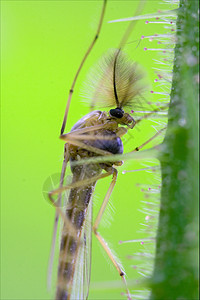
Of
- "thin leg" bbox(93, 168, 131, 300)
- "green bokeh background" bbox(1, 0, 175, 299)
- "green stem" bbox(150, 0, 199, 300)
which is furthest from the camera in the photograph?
"green bokeh background" bbox(1, 0, 175, 299)

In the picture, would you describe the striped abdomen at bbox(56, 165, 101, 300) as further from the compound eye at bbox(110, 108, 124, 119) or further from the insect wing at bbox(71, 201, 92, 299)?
the compound eye at bbox(110, 108, 124, 119)

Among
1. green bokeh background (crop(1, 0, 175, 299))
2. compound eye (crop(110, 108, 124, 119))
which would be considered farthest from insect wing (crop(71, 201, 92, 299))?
green bokeh background (crop(1, 0, 175, 299))

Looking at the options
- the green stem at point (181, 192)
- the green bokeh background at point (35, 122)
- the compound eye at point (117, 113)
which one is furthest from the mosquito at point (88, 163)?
the green bokeh background at point (35, 122)

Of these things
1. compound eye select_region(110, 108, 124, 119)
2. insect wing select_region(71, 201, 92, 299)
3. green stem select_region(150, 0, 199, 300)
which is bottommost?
insect wing select_region(71, 201, 92, 299)

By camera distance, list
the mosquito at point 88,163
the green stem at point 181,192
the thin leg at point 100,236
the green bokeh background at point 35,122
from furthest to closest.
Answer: the green bokeh background at point 35,122, the thin leg at point 100,236, the mosquito at point 88,163, the green stem at point 181,192

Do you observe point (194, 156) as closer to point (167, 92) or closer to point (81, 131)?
point (167, 92)

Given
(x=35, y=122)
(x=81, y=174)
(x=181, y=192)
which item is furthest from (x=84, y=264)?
(x=35, y=122)

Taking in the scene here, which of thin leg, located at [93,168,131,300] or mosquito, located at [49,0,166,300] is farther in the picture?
thin leg, located at [93,168,131,300]

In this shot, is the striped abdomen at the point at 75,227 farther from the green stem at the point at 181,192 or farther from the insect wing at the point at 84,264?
the green stem at the point at 181,192
